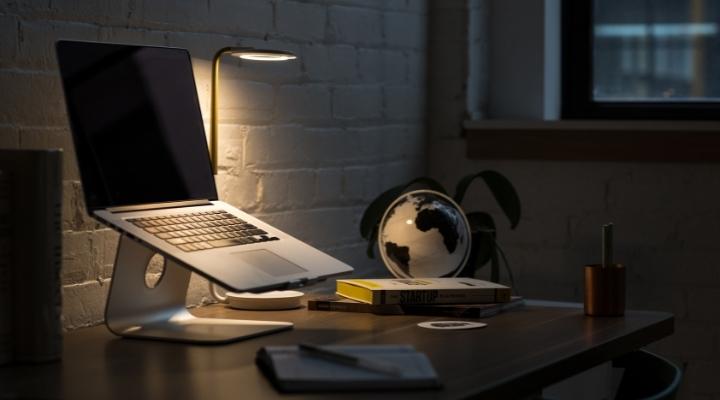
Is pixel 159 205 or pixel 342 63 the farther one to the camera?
pixel 342 63

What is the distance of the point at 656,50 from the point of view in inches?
123

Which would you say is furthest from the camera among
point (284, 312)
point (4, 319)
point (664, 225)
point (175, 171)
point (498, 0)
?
point (498, 0)

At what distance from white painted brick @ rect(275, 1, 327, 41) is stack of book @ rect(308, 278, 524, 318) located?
66 centimetres

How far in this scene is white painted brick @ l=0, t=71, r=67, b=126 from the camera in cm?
186

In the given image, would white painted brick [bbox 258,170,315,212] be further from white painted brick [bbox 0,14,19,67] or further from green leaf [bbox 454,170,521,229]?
white painted brick [bbox 0,14,19,67]

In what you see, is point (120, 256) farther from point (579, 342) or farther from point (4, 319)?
point (579, 342)

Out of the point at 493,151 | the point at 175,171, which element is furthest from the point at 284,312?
the point at 493,151

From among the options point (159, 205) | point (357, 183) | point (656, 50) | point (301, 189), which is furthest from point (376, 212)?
point (656, 50)

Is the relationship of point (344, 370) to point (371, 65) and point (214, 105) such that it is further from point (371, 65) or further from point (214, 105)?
point (371, 65)

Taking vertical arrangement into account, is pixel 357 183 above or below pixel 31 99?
below

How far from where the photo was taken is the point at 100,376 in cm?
156

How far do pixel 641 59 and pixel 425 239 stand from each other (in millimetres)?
1106

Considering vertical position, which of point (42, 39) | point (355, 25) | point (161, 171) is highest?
point (355, 25)

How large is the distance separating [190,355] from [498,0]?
1772mm
